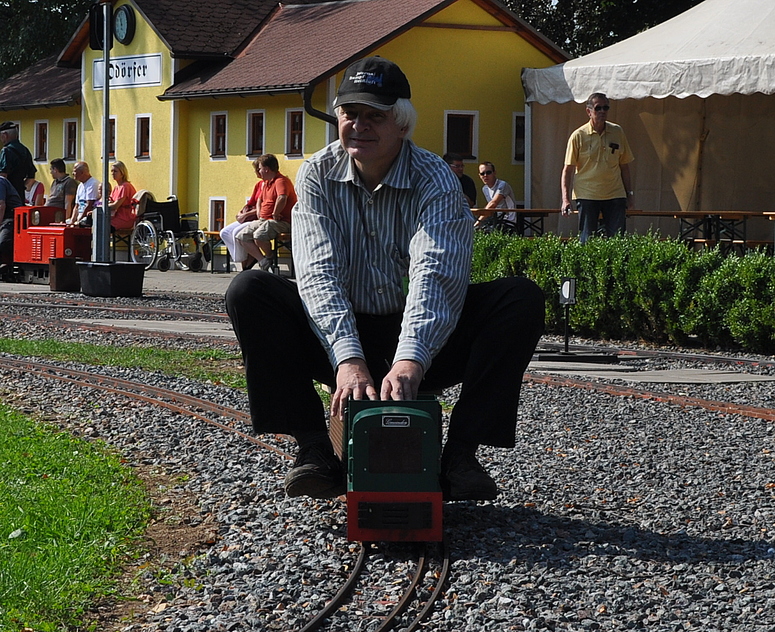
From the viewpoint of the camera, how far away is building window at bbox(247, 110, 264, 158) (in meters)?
30.5

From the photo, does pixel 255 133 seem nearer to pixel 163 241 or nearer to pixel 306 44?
pixel 306 44

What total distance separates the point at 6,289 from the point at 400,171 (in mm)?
15149

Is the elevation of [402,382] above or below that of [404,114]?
below

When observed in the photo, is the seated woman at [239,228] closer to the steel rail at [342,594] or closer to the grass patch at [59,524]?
the grass patch at [59,524]

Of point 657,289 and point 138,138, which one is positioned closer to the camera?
point 657,289

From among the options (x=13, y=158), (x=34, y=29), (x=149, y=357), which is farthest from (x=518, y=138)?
(x=34, y=29)

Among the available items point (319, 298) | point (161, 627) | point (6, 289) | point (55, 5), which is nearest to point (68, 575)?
point (161, 627)

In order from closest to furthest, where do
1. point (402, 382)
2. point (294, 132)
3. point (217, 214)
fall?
point (402, 382) → point (294, 132) → point (217, 214)

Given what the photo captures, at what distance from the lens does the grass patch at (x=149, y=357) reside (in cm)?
1005

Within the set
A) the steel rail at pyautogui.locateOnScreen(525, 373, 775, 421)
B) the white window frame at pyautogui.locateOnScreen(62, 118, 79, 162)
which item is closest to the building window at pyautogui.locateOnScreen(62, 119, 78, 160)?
the white window frame at pyautogui.locateOnScreen(62, 118, 79, 162)

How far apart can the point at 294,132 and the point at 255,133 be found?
1459 millimetres

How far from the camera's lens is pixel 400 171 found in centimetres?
503

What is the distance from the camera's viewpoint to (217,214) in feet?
104

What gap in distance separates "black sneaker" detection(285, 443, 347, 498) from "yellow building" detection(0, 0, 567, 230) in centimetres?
2239
